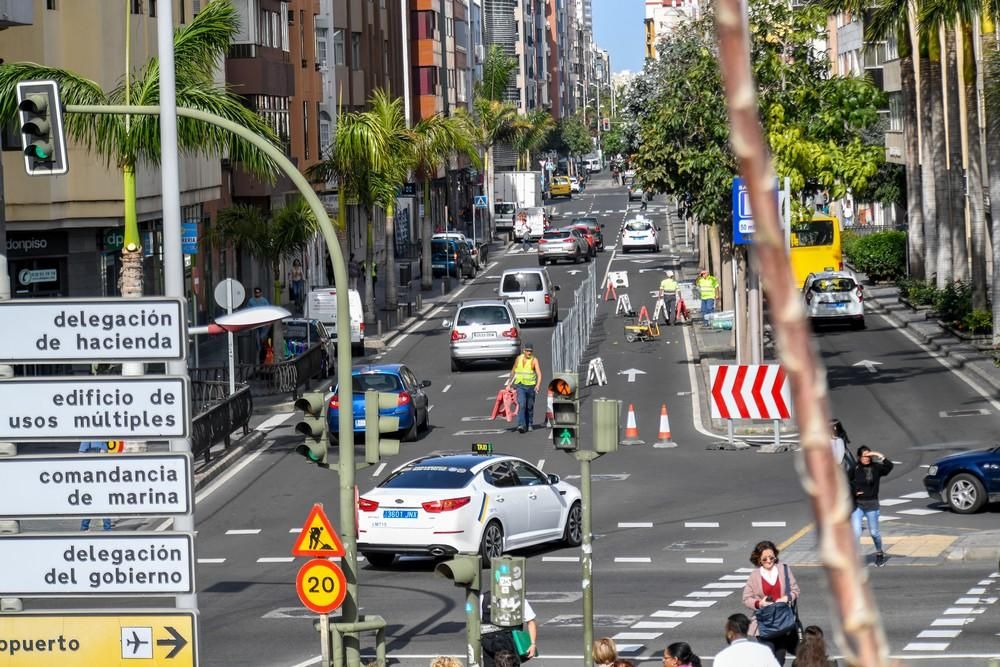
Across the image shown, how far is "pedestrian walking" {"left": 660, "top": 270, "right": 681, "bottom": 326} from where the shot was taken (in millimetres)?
53906

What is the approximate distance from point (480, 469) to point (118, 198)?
19.5 metres

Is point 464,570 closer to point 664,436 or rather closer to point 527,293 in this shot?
point 664,436

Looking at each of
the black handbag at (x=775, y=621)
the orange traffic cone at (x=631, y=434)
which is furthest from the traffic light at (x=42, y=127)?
the orange traffic cone at (x=631, y=434)

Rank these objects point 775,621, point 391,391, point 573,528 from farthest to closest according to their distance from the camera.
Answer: point 391,391 → point 573,528 → point 775,621

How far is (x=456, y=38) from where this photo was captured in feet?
366

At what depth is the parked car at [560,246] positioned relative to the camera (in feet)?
271

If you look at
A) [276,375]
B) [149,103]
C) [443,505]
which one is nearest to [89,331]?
[443,505]

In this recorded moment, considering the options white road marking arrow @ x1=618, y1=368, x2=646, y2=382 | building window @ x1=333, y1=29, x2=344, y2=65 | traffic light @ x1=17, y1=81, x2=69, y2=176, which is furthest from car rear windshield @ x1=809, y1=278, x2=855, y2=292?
traffic light @ x1=17, y1=81, x2=69, y2=176

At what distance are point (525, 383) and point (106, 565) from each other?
75.1ft

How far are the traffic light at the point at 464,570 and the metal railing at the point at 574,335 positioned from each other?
883 inches

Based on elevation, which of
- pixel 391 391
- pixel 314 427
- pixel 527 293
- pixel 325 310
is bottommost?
pixel 314 427

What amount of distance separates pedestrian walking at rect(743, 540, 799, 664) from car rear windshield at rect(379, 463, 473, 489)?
7.64m

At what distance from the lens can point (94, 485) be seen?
10258 mm

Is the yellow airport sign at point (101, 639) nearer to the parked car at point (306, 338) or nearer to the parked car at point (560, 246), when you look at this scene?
the parked car at point (306, 338)
